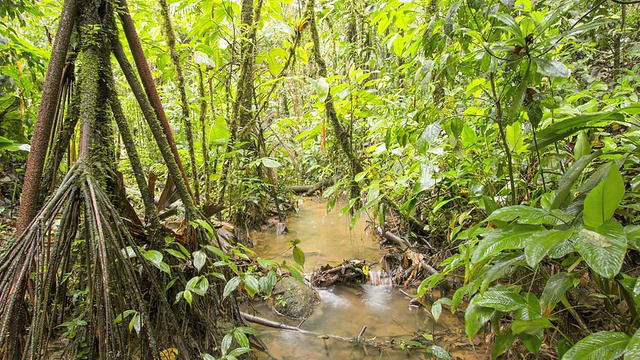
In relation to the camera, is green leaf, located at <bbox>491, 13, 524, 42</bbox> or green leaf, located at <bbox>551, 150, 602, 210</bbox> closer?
green leaf, located at <bbox>551, 150, 602, 210</bbox>

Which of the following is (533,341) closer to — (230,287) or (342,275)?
(230,287)

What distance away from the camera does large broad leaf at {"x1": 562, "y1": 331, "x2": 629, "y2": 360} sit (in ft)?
2.57

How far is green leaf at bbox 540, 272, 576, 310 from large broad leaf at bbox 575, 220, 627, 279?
1.10 ft

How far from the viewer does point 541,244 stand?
2.46 feet

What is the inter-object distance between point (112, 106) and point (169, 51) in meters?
1.02

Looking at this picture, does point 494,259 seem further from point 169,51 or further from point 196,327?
point 169,51

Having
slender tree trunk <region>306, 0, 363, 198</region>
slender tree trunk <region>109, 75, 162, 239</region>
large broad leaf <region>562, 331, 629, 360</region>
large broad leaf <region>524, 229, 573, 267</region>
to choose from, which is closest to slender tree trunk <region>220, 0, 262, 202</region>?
slender tree trunk <region>306, 0, 363, 198</region>

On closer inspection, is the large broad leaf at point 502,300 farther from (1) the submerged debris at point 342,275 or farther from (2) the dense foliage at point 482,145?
(1) the submerged debris at point 342,275

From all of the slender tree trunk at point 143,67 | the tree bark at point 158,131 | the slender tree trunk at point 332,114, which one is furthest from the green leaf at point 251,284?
the slender tree trunk at point 332,114

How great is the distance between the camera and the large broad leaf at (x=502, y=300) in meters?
1.04

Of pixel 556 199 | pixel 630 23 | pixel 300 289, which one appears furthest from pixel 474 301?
pixel 630 23

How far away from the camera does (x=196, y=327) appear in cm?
178

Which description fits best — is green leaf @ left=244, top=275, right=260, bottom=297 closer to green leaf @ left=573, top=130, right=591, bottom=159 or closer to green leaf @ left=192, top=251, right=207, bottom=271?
green leaf @ left=192, top=251, right=207, bottom=271

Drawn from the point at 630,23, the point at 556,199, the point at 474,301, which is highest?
the point at 630,23
